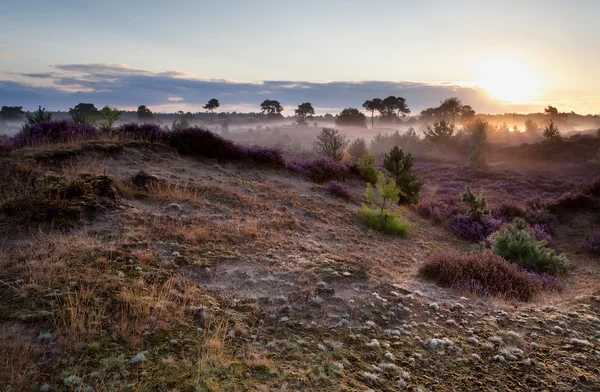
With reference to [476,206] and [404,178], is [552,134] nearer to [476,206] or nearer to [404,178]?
[404,178]

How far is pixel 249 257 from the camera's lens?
24.0 ft

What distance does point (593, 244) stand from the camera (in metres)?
13.2

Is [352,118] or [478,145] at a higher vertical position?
[352,118]

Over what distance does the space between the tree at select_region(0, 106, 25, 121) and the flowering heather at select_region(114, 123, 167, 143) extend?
10795 centimetres

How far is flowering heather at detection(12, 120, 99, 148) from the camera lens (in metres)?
13.8

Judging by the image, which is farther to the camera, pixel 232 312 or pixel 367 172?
pixel 367 172

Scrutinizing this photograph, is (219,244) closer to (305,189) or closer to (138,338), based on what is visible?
(138,338)

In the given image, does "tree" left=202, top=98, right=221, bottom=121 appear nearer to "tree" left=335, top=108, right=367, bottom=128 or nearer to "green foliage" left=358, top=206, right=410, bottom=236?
"tree" left=335, top=108, right=367, bottom=128

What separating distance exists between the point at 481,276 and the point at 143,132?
53.0 ft

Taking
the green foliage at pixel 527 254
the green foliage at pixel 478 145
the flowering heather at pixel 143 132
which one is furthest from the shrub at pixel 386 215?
the green foliage at pixel 478 145

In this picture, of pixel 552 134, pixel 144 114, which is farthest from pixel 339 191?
pixel 144 114

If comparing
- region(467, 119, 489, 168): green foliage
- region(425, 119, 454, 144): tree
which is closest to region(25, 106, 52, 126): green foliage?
region(467, 119, 489, 168): green foliage

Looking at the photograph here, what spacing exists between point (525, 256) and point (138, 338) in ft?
36.2

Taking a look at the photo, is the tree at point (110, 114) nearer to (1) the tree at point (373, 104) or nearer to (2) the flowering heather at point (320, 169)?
(2) the flowering heather at point (320, 169)
